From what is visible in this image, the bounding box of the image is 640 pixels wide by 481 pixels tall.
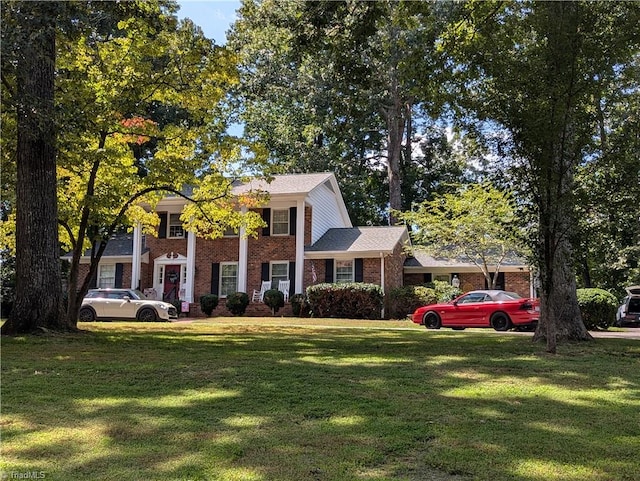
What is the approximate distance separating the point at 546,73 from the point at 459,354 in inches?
189

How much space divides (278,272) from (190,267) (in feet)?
13.7

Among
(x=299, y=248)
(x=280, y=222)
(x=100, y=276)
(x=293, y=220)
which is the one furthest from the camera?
(x=100, y=276)

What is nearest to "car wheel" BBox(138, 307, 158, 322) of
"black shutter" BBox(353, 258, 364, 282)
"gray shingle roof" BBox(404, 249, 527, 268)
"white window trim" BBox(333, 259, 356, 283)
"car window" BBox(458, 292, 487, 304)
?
"white window trim" BBox(333, 259, 356, 283)

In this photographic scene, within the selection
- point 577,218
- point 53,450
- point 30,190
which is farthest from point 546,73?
point 30,190

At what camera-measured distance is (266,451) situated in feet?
12.5

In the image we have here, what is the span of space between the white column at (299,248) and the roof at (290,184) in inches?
27.1

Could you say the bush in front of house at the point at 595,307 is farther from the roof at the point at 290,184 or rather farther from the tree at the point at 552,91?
the roof at the point at 290,184

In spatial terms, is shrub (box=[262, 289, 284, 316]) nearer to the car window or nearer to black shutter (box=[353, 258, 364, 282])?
black shutter (box=[353, 258, 364, 282])

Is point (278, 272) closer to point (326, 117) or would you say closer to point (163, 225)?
point (163, 225)

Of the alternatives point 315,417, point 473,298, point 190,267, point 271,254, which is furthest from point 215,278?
point 315,417

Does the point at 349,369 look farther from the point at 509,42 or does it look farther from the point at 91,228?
the point at 91,228

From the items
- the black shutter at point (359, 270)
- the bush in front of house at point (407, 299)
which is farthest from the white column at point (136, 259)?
the bush in front of house at point (407, 299)

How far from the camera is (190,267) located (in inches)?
1025

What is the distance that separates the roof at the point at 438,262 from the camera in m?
25.8
